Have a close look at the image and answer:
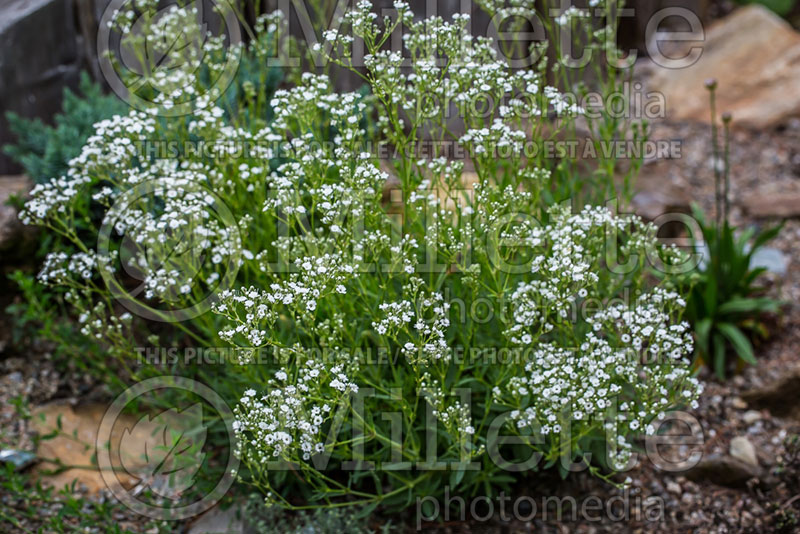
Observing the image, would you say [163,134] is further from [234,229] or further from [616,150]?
[616,150]

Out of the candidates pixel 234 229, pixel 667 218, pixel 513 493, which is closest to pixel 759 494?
pixel 513 493

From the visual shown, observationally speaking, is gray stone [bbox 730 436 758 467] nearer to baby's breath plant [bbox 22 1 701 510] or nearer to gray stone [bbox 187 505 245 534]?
baby's breath plant [bbox 22 1 701 510]

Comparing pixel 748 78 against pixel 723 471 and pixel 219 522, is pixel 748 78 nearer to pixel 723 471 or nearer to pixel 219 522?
pixel 723 471

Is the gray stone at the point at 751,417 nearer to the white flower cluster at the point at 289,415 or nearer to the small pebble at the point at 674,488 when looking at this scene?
the small pebble at the point at 674,488

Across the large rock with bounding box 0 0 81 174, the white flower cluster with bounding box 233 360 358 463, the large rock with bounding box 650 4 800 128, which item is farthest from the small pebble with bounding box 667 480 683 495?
the large rock with bounding box 0 0 81 174

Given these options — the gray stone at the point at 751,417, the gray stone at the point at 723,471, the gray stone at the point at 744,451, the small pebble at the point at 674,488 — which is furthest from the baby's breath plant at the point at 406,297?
the gray stone at the point at 751,417

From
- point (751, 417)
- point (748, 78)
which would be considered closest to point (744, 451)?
point (751, 417)
